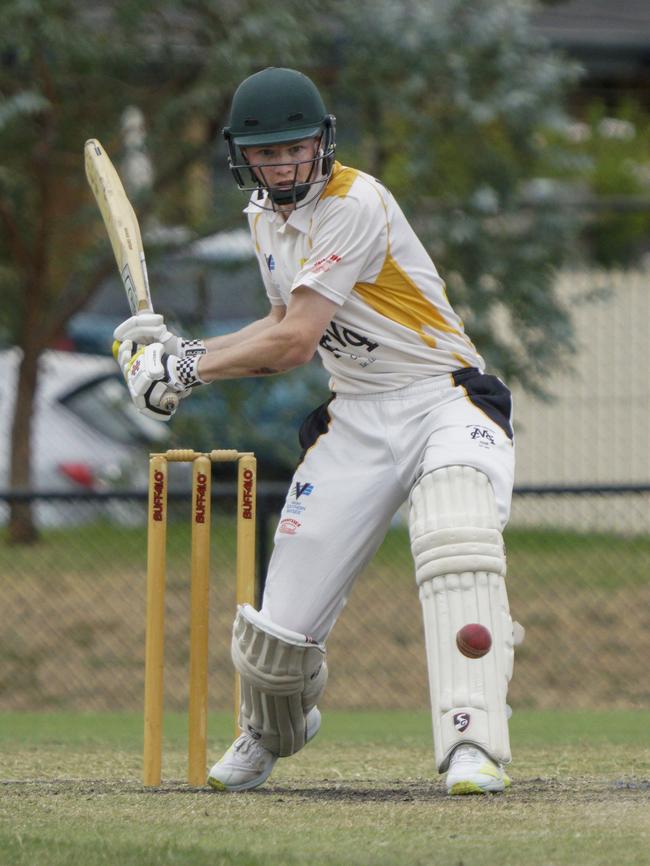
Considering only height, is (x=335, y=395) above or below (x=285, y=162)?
below

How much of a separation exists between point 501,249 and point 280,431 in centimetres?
176

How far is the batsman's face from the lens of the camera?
4.29m

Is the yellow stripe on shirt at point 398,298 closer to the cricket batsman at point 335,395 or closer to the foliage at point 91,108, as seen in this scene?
the cricket batsman at point 335,395

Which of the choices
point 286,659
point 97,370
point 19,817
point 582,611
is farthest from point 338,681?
point 19,817

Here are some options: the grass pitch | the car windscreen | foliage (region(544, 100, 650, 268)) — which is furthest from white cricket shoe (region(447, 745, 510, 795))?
foliage (region(544, 100, 650, 268))

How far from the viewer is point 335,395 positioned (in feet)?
14.8

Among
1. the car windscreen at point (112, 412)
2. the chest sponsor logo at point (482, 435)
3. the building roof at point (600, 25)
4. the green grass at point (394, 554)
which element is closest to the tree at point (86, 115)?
the car windscreen at point (112, 412)

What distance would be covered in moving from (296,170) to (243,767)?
1.55 m

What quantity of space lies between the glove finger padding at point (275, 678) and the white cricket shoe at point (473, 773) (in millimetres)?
524

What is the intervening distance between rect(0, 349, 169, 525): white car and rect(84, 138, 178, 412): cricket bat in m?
5.08

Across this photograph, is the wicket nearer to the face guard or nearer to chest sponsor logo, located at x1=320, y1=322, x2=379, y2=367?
chest sponsor logo, located at x1=320, y1=322, x2=379, y2=367

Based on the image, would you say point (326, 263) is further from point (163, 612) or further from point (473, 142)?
point (473, 142)

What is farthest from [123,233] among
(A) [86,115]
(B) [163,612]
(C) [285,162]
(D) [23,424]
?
(A) [86,115]

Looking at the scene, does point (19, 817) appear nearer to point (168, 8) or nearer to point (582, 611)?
point (582, 611)
